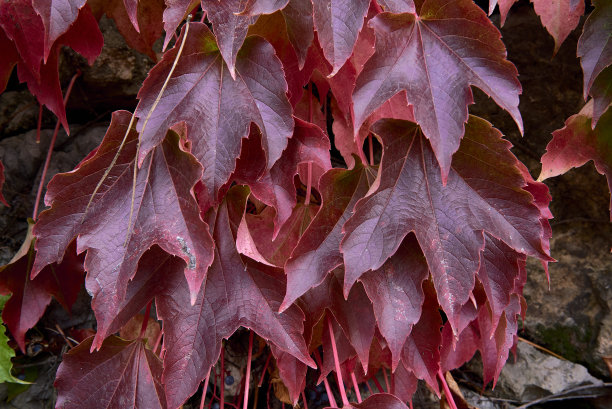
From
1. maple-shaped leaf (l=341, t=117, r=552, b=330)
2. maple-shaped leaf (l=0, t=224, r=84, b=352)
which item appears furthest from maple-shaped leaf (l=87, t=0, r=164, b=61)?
maple-shaped leaf (l=341, t=117, r=552, b=330)

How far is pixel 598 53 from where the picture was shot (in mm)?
707

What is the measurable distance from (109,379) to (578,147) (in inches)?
33.8

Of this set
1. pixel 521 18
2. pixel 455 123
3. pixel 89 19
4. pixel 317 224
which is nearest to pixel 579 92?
pixel 521 18

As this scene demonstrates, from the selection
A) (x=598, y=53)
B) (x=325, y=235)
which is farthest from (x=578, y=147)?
(x=325, y=235)

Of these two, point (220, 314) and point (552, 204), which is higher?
point (220, 314)

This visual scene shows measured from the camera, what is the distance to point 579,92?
3.41ft

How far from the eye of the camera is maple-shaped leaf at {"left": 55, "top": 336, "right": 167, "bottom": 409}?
0.68 meters

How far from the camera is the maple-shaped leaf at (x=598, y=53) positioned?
0.70 metres

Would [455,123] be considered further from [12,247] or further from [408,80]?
[12,247]

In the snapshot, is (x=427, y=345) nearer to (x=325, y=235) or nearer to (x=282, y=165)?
(x=325, y=235)

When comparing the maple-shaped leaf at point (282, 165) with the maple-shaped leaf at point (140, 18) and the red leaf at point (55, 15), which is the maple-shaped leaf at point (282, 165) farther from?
the maple-shaped leaf at point (140, 18)

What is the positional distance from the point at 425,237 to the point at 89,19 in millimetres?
672

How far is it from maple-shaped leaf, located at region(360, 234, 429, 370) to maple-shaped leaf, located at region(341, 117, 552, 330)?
0.04 m

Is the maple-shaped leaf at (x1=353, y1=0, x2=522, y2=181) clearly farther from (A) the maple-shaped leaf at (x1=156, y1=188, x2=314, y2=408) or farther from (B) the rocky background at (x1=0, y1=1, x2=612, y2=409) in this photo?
(B) the rocky background at (x1=0, y1=1, x2=612, y2=409)
